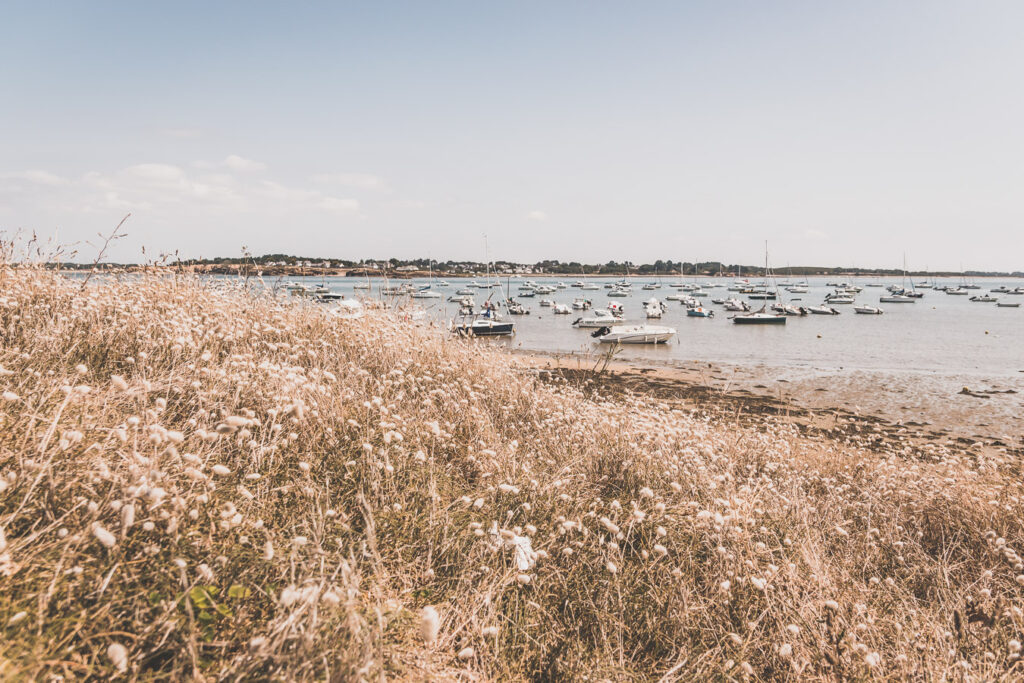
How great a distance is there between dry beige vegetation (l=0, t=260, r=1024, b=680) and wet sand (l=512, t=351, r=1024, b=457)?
4790 mm

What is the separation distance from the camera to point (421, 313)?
34.4 feet

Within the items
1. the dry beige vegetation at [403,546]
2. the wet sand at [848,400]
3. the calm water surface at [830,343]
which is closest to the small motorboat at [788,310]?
the calm water surface at [830,343]

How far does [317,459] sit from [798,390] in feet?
69.3

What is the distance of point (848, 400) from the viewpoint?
1877 centimetres

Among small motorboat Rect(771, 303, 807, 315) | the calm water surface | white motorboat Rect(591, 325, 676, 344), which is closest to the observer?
the calm water surface

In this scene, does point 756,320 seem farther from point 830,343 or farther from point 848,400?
point 848,400

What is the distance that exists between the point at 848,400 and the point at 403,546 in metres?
20.3

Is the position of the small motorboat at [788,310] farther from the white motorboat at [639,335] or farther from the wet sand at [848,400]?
the wet sand at [848,400]

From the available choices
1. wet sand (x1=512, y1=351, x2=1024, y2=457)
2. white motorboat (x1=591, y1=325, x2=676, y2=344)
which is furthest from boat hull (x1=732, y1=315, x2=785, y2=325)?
wet sand (x1=512, y1=351, x2=1024, y2=457)

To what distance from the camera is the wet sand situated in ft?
45.2

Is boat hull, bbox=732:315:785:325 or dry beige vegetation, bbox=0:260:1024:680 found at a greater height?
dry beige vegetation, bbox=0:260:1024:680

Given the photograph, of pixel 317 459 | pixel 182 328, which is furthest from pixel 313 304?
pixel 317 459

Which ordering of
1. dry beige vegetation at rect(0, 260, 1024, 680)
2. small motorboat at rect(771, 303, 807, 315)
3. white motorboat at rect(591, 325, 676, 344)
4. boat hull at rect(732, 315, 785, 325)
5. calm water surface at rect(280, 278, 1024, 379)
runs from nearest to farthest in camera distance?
dry beige vegetation at rect(0, 260, 1024, 680)
calm water surface at rect(280, 278, 1024, 379)
white motorboat at rect(591, 325, 676, 344)
boat hull at rect(732, 315, 785, 325)
small motorboat at rect(771, 303, 807, 315)

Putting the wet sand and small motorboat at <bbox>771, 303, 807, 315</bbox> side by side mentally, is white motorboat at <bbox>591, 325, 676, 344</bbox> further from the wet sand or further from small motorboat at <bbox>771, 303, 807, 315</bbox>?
small motorboat at <bbox>771, 303, 807, 315</bbox>
